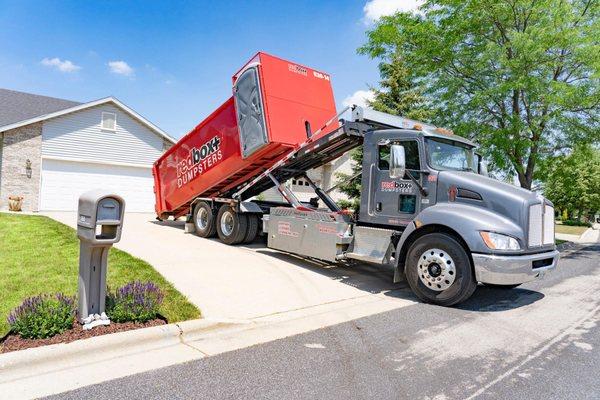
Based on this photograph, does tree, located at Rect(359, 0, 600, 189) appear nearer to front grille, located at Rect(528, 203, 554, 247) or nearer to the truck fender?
front grille, located at Rect(528, 203, 554, 247)

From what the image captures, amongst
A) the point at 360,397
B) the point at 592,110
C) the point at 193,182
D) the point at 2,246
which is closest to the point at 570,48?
the point at 592,110

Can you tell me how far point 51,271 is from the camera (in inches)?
241

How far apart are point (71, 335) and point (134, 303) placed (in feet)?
2.07

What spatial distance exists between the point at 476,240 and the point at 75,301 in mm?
4743

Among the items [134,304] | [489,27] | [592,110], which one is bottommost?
[134,304]

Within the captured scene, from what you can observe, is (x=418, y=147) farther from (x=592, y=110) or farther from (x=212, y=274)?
(x=592, y=110)

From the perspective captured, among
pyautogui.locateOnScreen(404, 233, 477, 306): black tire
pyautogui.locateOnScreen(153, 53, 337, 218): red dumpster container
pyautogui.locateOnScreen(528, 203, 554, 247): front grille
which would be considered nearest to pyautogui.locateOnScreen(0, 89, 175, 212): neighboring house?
pyautogui.locateOnScreen(153, 53, 337, 218): red dumpster container

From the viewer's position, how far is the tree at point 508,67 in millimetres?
12008

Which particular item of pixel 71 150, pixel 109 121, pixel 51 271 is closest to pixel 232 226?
pixel 51 271

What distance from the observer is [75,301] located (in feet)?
14.2

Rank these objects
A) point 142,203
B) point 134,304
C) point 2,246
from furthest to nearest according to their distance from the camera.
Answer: point 142,203 < point 2,246 < point 134,304

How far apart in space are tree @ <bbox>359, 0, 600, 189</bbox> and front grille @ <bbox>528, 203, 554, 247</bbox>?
6.73m

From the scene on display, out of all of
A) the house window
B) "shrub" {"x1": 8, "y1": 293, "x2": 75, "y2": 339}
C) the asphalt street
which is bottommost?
the asphalt street

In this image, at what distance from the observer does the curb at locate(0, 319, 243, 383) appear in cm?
335
